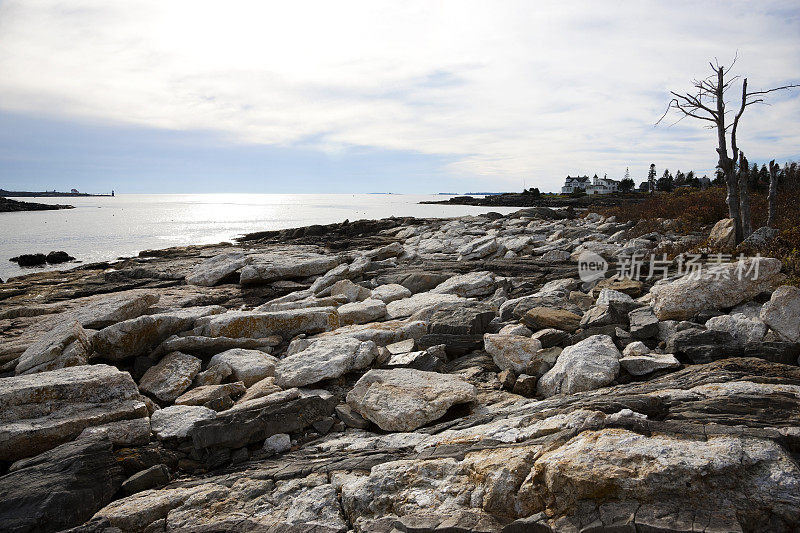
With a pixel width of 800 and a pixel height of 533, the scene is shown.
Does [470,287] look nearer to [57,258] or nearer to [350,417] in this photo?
[350,417]

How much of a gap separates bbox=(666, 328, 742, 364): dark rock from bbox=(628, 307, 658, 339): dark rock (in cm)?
41

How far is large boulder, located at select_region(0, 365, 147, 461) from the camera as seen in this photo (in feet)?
15.3

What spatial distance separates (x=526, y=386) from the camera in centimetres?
557

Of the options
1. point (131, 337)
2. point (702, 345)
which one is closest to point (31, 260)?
point (131, 337)

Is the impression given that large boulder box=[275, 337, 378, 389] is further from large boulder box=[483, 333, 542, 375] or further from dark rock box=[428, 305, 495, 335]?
large boulder box=[483, 333, 542, 375]

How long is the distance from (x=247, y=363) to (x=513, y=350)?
406 centimetres

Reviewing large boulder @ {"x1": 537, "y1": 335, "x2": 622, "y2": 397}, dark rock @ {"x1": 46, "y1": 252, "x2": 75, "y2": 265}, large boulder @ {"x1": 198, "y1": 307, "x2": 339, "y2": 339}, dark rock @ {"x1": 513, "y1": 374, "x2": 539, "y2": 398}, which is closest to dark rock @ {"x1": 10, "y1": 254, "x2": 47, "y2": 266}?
dark rock @ {"x1": 46, "y1": 252, "x2": 75, "y2": 265}

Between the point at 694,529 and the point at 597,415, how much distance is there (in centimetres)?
107

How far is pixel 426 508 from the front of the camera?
3342 millimetres

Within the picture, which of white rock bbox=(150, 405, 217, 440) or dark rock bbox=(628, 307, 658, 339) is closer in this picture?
white rock bbox=(150, 405, 217, 440)

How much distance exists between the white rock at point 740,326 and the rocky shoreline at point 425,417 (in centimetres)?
2

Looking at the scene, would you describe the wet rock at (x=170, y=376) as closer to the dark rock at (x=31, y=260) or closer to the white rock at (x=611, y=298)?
the white rock at (x=611, y=298)

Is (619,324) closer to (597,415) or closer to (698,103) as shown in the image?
(597,415)

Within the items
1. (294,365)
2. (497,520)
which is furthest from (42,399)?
(497,520)
